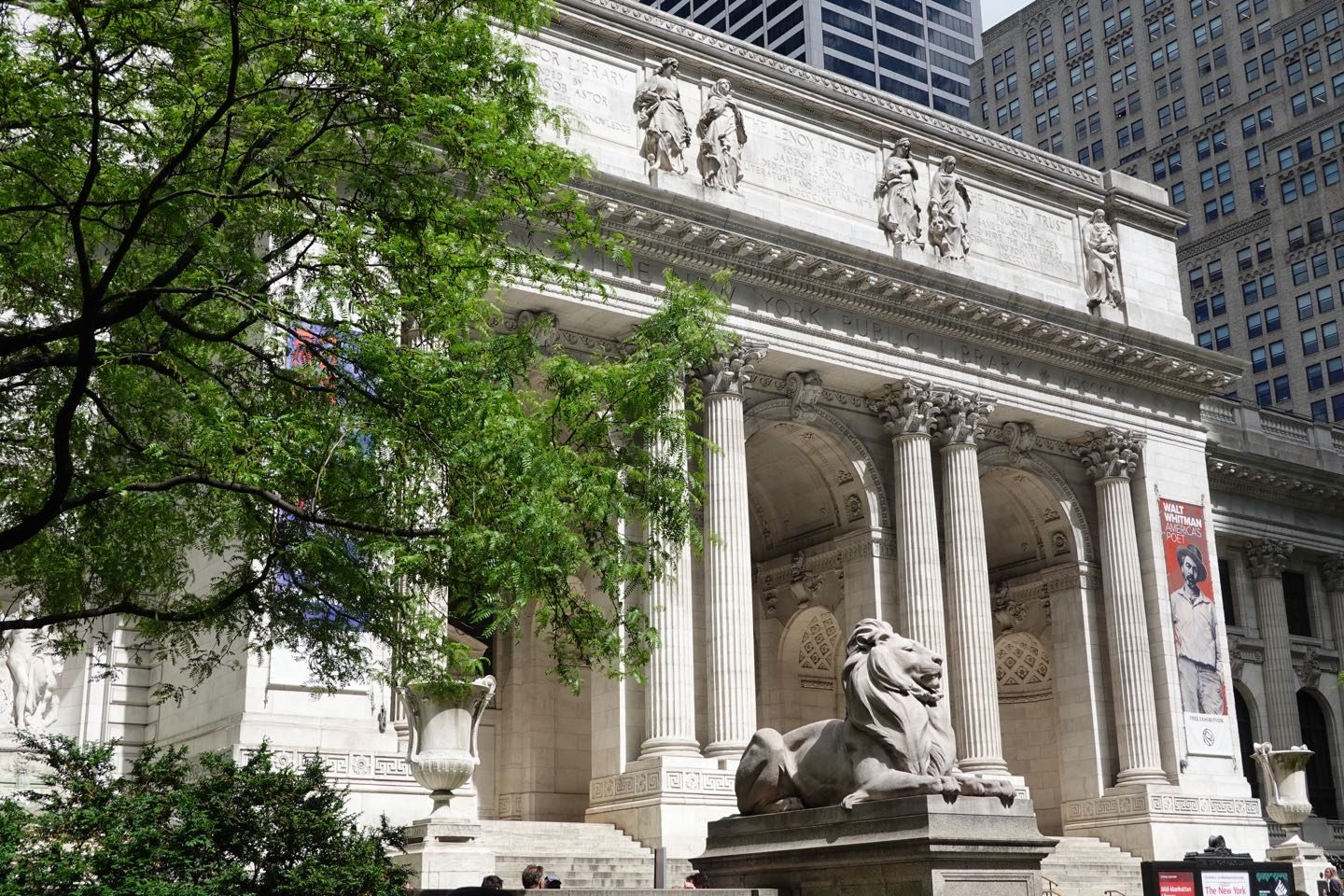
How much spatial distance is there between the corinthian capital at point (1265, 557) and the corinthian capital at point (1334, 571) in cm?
332

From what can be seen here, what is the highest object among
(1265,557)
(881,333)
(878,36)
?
(878,36)

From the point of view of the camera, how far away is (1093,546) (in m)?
44.7

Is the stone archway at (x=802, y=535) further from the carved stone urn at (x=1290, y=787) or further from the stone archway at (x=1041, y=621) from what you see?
the carved stone urn at (x=1290, y=787)

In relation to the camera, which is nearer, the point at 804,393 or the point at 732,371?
the point at 732,371

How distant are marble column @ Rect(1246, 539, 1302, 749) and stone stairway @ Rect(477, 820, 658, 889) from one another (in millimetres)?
32785

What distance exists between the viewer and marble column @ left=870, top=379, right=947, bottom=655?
126ft

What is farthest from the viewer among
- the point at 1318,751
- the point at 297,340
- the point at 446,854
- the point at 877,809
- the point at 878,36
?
the point at 878,36

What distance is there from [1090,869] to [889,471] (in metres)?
11.8

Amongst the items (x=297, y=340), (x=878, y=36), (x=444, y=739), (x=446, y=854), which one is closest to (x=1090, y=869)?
(x=444, y=739)

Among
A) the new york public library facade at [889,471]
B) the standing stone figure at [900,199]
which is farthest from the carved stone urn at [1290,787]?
the standing stone figure at [900,199]

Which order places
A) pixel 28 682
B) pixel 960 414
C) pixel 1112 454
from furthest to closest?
1. pixel 1112 454
2. pixel 960 414
3. pixel 28 682

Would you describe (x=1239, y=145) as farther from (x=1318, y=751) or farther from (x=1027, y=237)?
(x=1027, y=237)

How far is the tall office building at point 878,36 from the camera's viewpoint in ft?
436

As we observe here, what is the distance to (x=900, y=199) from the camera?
136ft
